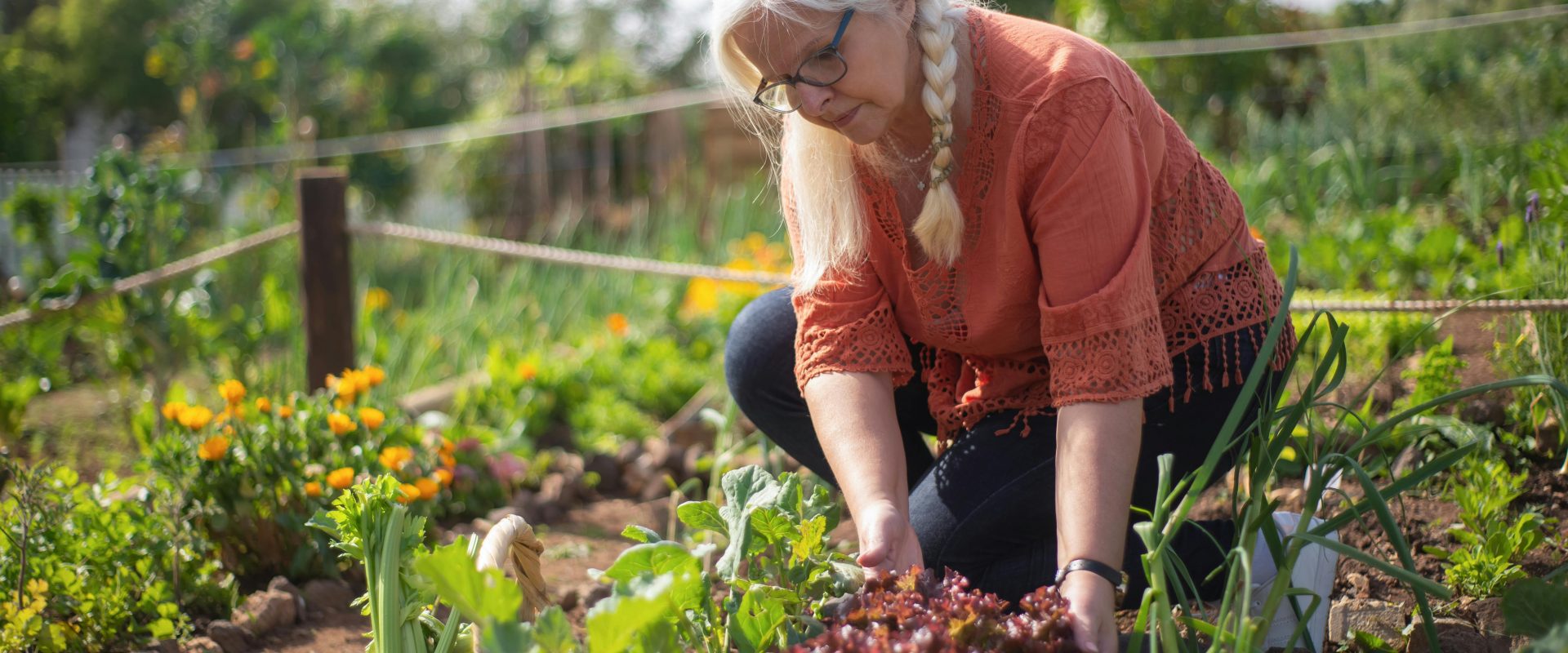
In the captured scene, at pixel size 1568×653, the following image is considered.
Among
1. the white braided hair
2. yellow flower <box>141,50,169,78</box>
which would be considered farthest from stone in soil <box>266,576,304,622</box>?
yellow flower <box>141,50,169,78</box>

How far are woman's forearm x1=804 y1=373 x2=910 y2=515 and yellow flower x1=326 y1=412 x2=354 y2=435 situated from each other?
0.98 meters

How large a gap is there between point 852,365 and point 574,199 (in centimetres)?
555

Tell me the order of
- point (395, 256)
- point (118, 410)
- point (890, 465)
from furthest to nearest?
point (395, 256)
point (118, 410)
point (890, 465)

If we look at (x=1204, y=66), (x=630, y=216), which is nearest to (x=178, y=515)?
(x=630, y=216)

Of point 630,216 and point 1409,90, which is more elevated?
point 1409,90

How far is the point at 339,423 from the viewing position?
2.05m

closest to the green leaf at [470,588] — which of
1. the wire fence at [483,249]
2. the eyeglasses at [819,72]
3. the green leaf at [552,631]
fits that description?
the green leaf at [552,631]

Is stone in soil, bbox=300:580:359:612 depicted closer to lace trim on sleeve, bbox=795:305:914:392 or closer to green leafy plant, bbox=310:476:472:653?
green leafy plant, bbox=310:476:472:653

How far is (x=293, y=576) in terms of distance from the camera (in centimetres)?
204

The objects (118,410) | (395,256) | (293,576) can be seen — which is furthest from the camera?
(395,256)

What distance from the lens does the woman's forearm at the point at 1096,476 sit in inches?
46.6

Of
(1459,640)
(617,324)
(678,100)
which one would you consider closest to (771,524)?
(1459,640)

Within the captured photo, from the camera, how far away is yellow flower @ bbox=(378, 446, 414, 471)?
6.53ft

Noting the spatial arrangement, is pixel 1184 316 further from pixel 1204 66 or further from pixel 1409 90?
pixel 1204 66
